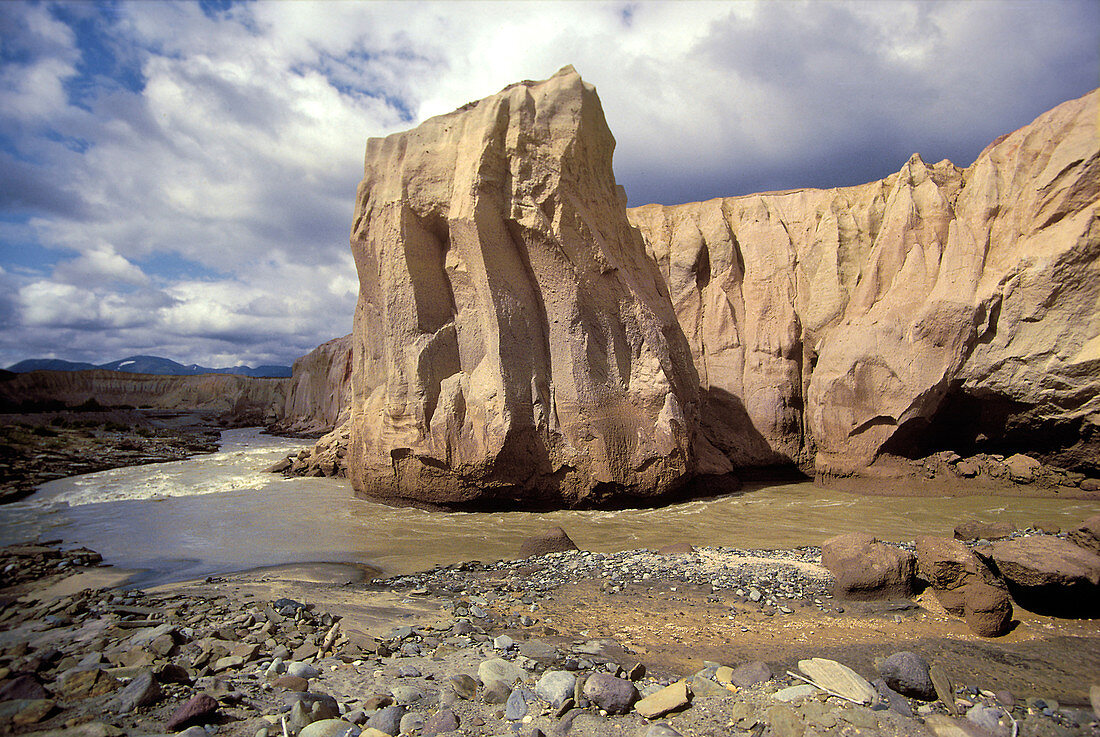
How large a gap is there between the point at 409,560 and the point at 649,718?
13.3 feet

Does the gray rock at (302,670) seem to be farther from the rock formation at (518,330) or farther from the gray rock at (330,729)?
the rock formation at (518,330)

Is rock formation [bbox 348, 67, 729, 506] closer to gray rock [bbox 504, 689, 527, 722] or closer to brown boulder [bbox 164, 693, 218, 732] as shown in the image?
gray rock [bbox 504, 689, 527, 722]

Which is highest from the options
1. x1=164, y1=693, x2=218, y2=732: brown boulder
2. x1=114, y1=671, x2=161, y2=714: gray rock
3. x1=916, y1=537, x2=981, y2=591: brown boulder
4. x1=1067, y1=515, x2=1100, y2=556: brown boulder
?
x1=1067, y1=515, x2=1100, y2=556: brown boulder

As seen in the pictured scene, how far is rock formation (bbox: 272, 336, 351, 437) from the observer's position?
29078 mm

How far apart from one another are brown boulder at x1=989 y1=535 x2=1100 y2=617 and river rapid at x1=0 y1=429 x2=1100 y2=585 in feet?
7.75

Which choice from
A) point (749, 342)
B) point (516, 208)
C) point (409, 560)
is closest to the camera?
point (409, 560)

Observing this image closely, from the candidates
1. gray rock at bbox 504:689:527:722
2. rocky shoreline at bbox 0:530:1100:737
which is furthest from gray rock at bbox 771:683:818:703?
gray rock at bbox 504:689:527:722

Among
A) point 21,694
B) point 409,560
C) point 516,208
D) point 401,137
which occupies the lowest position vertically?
point 409,560

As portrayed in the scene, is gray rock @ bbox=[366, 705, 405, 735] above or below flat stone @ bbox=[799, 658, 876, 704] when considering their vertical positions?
below

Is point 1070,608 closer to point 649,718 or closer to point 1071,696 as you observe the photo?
point 1071,696

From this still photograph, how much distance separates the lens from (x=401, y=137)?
33.3ft

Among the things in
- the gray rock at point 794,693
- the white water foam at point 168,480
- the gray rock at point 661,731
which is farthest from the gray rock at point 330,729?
the white water foam at point 168,480

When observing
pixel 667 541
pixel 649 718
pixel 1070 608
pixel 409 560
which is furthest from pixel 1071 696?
pixel 409 560

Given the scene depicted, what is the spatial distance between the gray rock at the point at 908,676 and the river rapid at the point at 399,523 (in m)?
3.22
